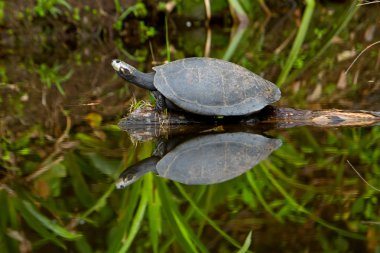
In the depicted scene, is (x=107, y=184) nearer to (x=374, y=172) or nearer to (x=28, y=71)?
(x=374, y=172)

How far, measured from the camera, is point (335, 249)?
2.05 metres

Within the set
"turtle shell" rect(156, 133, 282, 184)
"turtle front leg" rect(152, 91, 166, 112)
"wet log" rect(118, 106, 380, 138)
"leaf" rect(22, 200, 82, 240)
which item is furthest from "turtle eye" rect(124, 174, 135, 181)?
"turtle front leg" rect(152, 91, 166, 112)

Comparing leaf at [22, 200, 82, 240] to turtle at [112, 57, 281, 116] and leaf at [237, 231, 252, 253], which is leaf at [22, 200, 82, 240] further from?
turtle at [112, 57, 281, 116]

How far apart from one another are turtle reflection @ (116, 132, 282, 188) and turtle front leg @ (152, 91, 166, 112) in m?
0.49

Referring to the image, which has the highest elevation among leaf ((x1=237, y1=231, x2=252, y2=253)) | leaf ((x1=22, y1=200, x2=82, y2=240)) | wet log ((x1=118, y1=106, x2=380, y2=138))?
wet log ((x1=118, y1=106, x2=380, y2=138))

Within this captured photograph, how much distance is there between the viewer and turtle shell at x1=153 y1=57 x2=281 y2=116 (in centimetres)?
393

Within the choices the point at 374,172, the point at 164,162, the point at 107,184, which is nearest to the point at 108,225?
the point at 107,184

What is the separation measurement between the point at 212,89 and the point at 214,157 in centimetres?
83

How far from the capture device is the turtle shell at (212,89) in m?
3.93

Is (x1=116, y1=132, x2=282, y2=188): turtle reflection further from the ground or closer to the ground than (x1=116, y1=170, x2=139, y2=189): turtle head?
further from the ground

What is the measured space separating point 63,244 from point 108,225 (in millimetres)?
237

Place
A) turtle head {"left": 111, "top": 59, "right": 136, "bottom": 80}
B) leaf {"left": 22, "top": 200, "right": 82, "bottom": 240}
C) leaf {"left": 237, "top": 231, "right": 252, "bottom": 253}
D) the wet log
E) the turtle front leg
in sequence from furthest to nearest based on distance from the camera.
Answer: turtle head {"left": 111, "top": 59, "right": 136, "bottom": 80} < the turtle front leg < the wet log < leaf {"left": 22, "top": 200, "right": 82, "bottom": 240} < leaf {"left": 237, "top": 231, "right": 252, "bottom": 253}

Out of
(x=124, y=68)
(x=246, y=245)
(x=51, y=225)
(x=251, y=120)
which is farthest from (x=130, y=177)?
(x=124, y=68)

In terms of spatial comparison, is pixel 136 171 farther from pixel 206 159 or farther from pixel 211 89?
pixel 211 89
